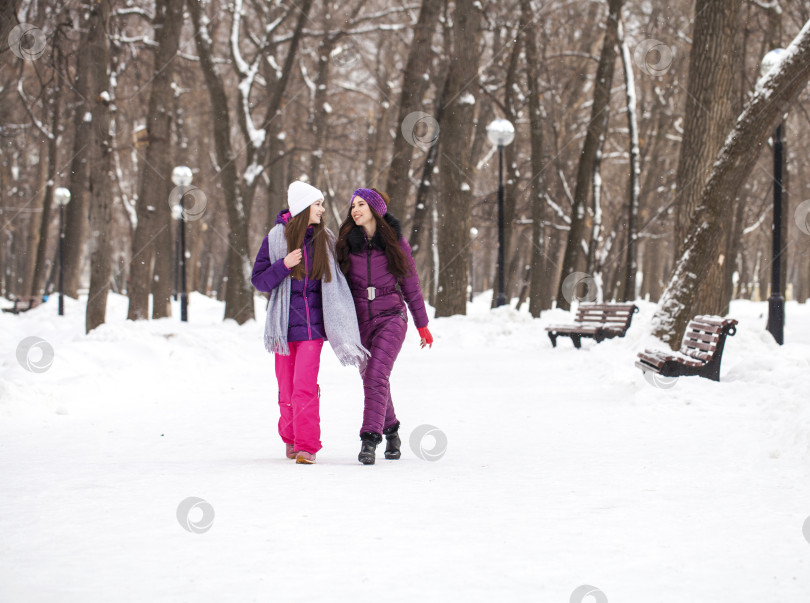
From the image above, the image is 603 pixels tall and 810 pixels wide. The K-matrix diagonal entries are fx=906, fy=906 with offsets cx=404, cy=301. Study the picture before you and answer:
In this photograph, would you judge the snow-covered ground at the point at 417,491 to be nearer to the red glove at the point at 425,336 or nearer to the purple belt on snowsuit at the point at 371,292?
the red glove at the point at 425,336

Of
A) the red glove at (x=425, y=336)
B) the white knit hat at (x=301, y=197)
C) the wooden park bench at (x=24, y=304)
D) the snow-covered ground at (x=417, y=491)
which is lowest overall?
the snow-covered ground at (x=417, y=491)

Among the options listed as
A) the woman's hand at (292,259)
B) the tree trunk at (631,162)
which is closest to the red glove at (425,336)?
the woman's hand at (292,259)

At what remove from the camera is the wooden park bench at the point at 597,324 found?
1417 cm

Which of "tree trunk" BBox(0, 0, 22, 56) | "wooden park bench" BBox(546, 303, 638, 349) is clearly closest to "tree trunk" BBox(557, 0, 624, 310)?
"wooden park bench" BBox(546, 303, 638, 349)

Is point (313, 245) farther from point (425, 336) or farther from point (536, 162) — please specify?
point (536, 162)

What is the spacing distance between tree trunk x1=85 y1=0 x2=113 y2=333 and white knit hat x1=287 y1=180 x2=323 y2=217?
390 inches

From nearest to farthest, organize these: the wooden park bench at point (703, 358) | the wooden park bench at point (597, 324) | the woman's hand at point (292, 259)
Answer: the woman's hand at point (292, 259), the wooden park bench at point (703, 358), the wooden park bench at point (597, 324)

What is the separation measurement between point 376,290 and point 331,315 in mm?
369

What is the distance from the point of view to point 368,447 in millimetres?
5688

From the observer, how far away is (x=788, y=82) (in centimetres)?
971

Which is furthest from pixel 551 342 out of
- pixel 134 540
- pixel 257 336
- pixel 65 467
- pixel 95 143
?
pixel 134 540

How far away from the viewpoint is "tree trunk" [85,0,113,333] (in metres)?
14.4

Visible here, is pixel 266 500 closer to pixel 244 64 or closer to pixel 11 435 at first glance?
pixel 11 435

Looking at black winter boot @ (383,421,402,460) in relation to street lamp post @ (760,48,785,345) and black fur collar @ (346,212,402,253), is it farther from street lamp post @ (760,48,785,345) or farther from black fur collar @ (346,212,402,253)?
street lamp post @ (760,48,785,345)
